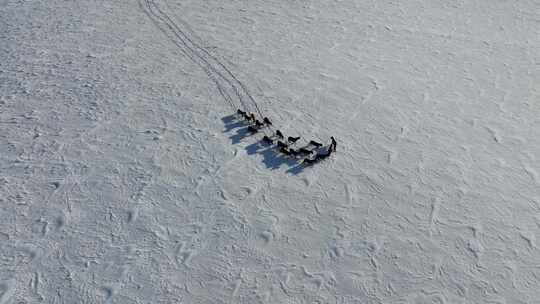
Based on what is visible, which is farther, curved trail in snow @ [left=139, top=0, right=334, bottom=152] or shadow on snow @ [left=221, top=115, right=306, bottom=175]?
curved trail in snow @ [left=139, top=0, right=334, bottom=152]

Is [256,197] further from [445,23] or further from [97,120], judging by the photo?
[445,23]

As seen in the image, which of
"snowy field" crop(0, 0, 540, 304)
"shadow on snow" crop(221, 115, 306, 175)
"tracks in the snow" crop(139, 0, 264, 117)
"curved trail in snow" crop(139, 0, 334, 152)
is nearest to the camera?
"snowy field" crop(0, 0, 540, 304)

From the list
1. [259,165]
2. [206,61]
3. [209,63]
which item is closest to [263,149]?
[259,165]

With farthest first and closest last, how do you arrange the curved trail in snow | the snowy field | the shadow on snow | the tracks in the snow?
the tracks in the snow
the curved trail in snow
the shadow on snow
the snowy field

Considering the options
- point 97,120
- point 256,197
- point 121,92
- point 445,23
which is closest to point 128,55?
point 121,92

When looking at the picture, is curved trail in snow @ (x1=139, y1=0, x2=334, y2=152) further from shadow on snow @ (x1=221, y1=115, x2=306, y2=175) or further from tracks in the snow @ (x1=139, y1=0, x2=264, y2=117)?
shadow on snow @ (x1=221, y1=115, x2=306, y2=175)

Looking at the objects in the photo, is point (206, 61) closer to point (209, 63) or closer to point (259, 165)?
point (209, 63)

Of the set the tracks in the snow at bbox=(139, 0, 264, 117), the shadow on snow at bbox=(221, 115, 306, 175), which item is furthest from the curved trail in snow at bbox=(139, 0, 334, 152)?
the shadow on snow at bbox=(221, 115, 306, 175)

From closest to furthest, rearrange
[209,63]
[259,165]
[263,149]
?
[259,165] → [263,149] → [209,63]

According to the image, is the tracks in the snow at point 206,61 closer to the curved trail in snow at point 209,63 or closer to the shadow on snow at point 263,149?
the curved trail in snow at point 209,63
